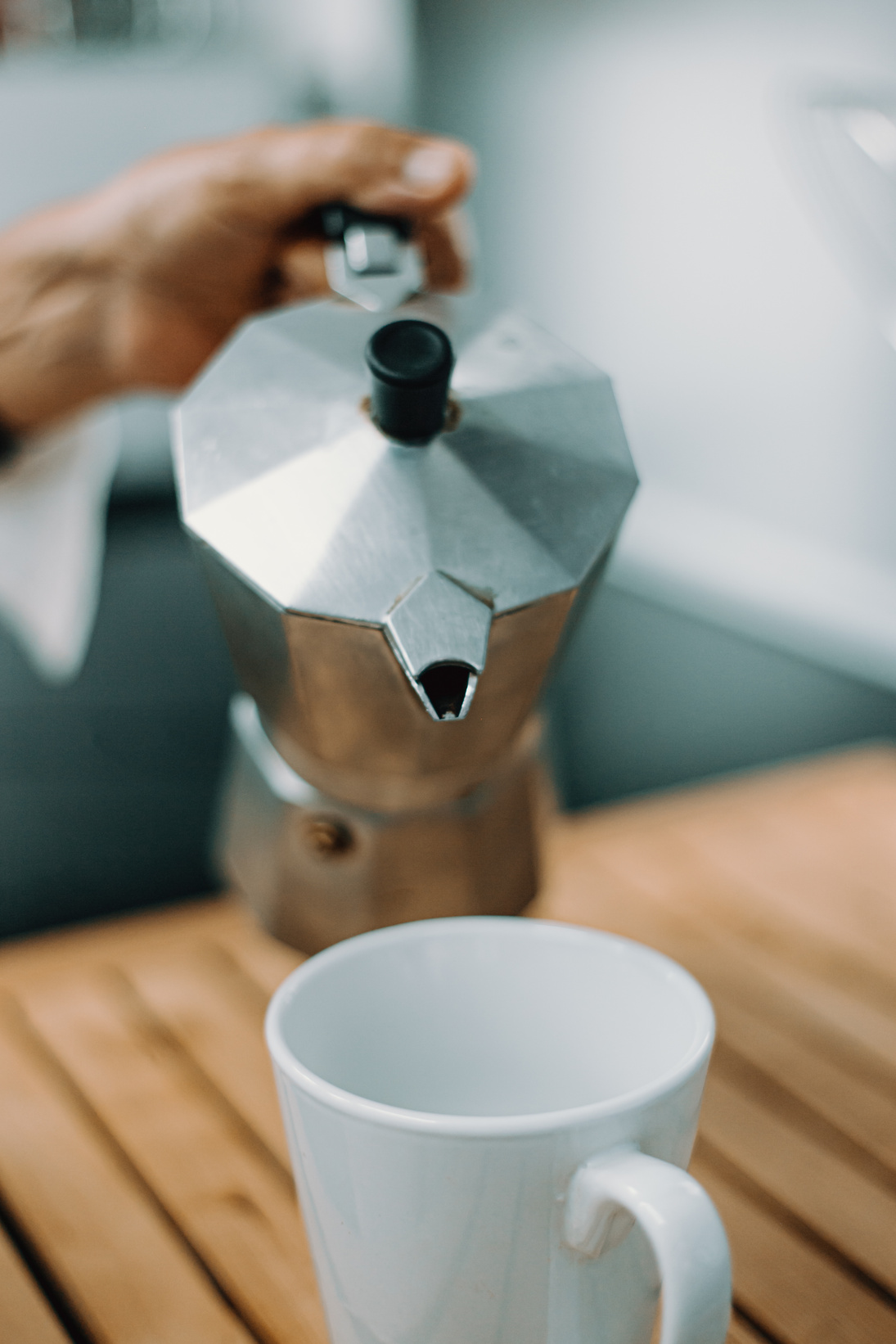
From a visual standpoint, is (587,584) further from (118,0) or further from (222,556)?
(118,0)

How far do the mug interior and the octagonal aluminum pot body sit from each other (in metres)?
0.05

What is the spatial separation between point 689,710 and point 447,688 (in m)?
0.81

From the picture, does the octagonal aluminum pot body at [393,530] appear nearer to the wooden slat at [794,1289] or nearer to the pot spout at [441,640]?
the pot spout at [441,640]

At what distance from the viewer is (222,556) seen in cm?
26

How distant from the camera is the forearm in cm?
54

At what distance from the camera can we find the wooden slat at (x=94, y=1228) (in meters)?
0.26

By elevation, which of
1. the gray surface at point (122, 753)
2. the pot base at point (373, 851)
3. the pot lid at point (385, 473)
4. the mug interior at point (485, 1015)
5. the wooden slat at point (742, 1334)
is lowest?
the gray surface at point (122, 753)

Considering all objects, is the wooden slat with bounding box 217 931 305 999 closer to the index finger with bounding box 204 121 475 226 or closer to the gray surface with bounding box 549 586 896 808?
the index finger with bounding box 204 121 475 226

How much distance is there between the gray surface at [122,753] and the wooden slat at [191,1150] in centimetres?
35

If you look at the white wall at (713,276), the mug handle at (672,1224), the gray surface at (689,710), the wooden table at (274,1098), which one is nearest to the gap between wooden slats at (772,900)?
the wooden table at (274,1098)

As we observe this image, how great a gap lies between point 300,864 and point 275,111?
122 cm

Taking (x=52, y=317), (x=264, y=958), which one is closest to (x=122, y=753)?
(x=52, y=317)

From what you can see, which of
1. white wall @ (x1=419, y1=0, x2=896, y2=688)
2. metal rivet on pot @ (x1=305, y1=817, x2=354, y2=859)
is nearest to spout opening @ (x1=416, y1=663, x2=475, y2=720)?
metal rivet on pot @ (x1=305, y1=817, x2=354, y2=859)

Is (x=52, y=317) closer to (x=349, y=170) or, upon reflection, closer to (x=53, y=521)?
(x=53, y=521)
